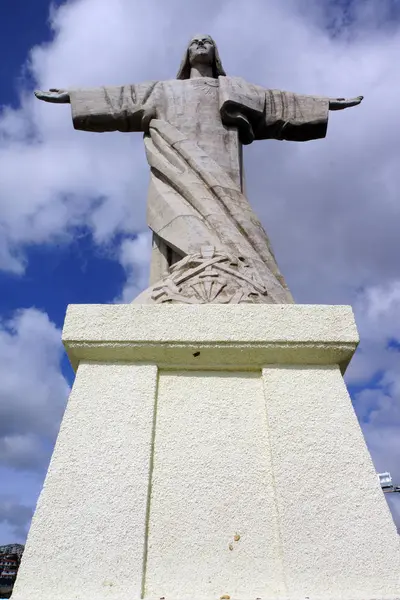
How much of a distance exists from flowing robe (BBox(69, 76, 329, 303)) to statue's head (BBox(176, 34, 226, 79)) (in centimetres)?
59

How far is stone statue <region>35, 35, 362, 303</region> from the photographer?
12.0 ft

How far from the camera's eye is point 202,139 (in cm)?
529

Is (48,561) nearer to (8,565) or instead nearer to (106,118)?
(106,118)

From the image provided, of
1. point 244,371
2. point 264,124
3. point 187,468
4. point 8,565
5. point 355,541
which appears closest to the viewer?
point 355,541

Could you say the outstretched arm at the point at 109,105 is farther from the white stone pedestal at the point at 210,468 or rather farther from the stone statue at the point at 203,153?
the white stone pedestal at the point at 210,468

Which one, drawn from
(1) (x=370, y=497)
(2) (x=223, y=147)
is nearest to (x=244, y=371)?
(1) (x=370, y=497)

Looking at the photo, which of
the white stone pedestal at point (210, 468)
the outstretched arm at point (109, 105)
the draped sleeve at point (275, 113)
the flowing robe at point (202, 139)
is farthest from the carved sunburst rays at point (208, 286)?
the outstretched arm at point (109, 105)

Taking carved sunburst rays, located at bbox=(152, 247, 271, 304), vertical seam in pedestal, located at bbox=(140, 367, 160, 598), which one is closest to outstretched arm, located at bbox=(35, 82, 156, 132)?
carved sunburst rays, located at bbox=(152, 247, 271, 304)

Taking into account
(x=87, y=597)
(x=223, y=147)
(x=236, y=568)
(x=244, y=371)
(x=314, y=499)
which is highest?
(x=223, y=147)

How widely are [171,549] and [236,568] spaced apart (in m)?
0.31

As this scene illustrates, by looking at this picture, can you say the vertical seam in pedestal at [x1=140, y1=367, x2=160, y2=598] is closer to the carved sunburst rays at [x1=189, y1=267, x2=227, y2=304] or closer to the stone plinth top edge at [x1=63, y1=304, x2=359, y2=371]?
the stone plinth top edge at [x1=63, y1=304, x2=359, y2=371]

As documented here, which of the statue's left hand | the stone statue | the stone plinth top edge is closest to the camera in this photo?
the stone plinth top edge

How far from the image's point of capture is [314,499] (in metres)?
2.33

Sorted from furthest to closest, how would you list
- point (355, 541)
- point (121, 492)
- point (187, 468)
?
point (187, 468) < point (121, 492) < point (355, 541)
